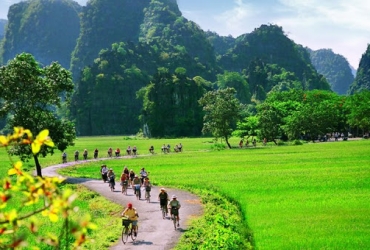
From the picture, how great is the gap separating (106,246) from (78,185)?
20402 millimetres

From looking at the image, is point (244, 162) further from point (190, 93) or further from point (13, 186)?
point (190, 93)

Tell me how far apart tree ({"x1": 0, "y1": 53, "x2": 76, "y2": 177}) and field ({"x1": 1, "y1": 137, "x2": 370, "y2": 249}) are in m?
6.60

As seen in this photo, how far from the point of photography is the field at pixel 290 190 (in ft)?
63.1

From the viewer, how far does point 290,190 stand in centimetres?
3136

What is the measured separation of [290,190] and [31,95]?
25296 millimetres

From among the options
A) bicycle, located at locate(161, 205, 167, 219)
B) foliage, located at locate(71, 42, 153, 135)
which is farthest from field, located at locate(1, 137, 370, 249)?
foliage, located at locate(71, 42, 153, 135)

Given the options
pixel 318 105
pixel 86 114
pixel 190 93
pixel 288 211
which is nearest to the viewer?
pixel 288 211

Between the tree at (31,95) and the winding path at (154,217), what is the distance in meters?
7.26

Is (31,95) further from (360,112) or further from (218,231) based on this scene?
(360,112)

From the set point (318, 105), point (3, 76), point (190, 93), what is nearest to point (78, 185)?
point (3, 76)

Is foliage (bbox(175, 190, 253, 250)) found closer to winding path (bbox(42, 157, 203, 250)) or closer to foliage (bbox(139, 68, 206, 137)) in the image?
winding path (bbox(42, 157, 203, 250))

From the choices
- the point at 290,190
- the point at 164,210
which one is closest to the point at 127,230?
the point at 164,210

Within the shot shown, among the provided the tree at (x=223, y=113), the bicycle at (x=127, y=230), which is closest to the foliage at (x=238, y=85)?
the tree at (x=223, y=113)

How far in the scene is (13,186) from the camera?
3.57 metres
